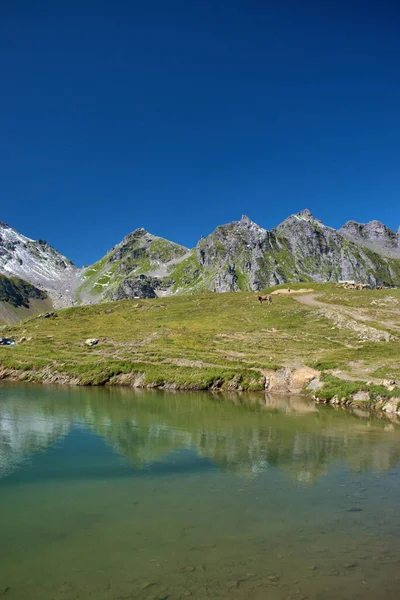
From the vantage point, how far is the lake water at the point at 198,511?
12.3 meters

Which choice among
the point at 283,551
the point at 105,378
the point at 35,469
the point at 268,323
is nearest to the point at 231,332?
the point at 268,323

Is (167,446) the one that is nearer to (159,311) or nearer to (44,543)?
(44,543)

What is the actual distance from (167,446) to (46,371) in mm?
45907

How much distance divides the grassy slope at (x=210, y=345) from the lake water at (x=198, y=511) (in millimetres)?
26111

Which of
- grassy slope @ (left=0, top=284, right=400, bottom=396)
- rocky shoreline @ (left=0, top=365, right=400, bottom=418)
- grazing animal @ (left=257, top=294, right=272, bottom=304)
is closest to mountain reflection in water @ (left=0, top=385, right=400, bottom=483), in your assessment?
rocky shoreline @ (left=0, top=365, right=400, bottom=418)

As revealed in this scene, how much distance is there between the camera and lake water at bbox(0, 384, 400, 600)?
12258mm

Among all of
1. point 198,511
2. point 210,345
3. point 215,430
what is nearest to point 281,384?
point 210,345

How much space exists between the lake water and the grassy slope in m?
26.1

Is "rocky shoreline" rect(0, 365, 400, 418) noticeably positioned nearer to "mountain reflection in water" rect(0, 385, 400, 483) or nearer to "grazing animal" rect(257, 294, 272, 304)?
"mountain reflection in water" rect(0, 385, 400, 483)

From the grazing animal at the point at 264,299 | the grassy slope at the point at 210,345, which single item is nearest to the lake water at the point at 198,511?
the grassy slope at the point at 210,345

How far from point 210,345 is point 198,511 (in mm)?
62163

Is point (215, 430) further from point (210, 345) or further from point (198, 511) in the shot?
point (210, 345)

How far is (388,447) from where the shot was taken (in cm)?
2834

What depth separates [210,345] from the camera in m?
79.6
